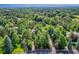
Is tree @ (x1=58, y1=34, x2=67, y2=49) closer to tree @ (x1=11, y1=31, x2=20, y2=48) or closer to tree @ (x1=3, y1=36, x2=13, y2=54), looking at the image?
tree @ (x1=11, y1=31, x2=20, y2=48)

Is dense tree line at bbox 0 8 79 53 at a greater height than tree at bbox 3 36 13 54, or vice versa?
dense tree line at bbox 0 8 79 53

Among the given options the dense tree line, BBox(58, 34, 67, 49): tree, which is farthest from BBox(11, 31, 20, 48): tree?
BBox(58, 34, 67, 49): tree

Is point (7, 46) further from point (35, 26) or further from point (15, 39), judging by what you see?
point (35, 26)

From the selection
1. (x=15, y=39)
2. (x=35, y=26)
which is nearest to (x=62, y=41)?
(x=35, y=26)

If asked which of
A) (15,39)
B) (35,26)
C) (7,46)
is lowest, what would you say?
(7,46)

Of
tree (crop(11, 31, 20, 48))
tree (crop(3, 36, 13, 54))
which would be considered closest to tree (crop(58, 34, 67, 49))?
tree (crop(11, 31, 20, 48))

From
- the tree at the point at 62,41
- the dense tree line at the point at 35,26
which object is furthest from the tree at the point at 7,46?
the tree at the point at 62,41

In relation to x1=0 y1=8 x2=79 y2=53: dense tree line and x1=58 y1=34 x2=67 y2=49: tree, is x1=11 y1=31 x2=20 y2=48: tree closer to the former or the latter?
x1=0 y1=8 x2=79 y2=53: dense tree line

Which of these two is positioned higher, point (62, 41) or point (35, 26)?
point (35, 26)

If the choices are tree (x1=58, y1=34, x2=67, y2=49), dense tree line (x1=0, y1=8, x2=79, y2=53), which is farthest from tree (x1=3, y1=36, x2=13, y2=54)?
tree (x1=58, y1=34, x2=67, y2=49)

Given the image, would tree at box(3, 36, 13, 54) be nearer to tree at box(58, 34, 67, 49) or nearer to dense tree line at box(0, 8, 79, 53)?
dense tree line at box(0, 8, 79, 53)

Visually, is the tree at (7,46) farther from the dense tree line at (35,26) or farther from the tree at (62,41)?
the tree at (62,41)

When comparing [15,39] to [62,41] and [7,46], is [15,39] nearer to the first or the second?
[7,46]
